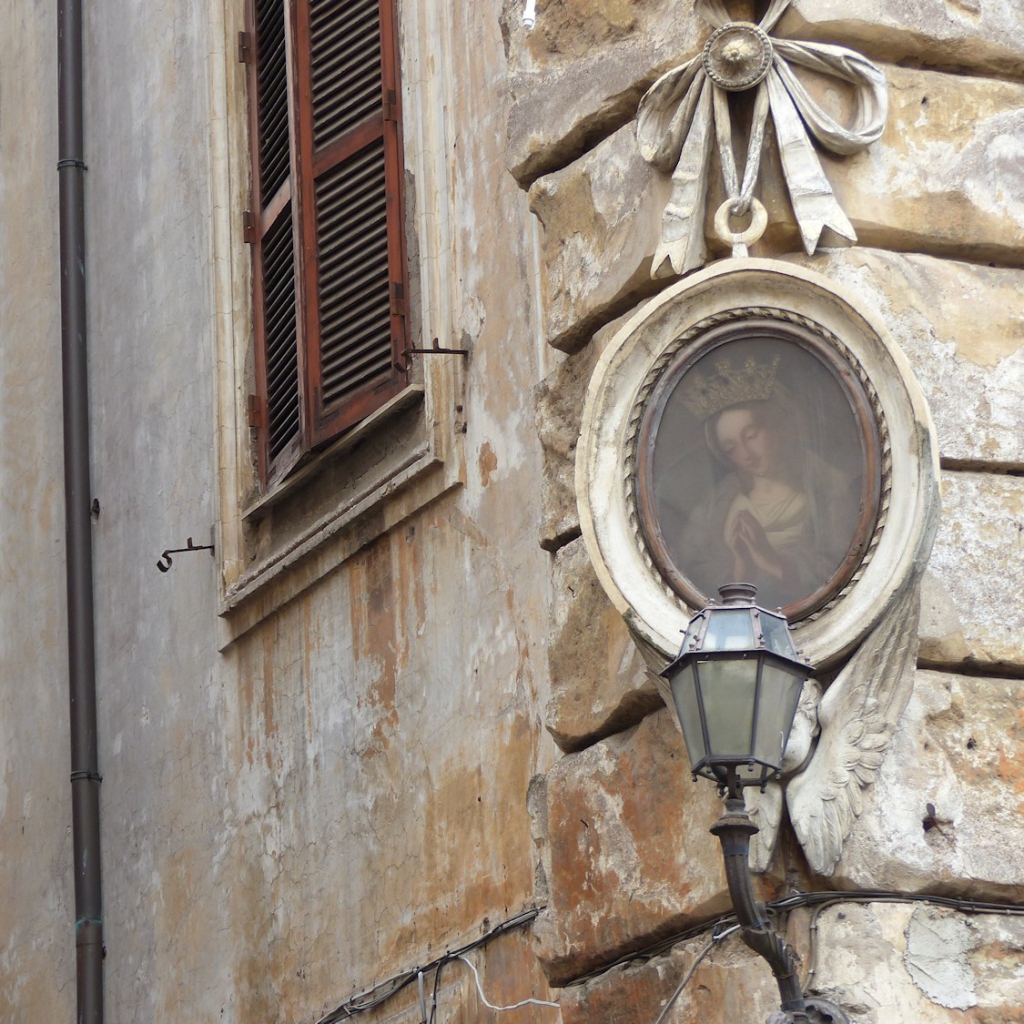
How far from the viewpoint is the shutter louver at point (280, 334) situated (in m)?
8.78

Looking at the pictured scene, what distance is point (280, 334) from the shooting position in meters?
8.91

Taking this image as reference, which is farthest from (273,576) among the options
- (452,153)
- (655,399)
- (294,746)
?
(655,399)

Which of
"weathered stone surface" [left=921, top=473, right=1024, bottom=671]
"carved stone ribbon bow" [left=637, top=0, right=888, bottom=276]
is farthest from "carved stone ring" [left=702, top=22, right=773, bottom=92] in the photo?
"weathered stone surface" [left=921, top=473, right=1024, bottom=671]

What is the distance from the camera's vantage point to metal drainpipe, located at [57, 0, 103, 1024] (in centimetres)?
955

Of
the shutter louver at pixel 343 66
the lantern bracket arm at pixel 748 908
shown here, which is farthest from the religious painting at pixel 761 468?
the shutter louver at pixel 343 66

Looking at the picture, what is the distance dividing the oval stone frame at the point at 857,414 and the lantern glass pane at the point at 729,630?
386 millimetres

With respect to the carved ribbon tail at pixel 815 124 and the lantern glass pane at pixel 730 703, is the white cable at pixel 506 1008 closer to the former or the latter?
the lantern glass pane at pixel 730 703

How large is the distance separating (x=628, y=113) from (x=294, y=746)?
3.07 meters

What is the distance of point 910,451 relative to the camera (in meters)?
5.13

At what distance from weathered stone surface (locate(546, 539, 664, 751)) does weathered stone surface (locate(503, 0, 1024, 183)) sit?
0.96 metres

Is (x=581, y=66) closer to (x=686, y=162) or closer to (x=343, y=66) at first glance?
(x=686, y=162)

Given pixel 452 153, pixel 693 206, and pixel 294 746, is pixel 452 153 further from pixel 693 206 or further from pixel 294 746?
pixel 693 206

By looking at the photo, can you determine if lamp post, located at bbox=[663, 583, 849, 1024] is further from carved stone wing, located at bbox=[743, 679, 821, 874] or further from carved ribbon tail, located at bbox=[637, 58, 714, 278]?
carved ribbon tail, located at bbox=[637, 58, 714, 278]

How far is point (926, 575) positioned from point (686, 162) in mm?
993
